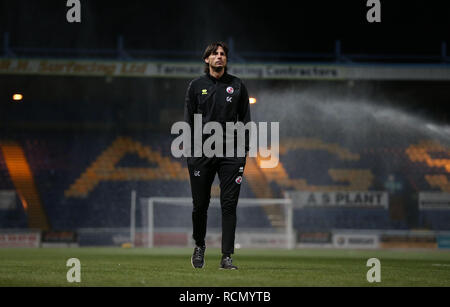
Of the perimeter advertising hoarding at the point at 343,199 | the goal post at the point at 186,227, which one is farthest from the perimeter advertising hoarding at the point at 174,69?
the perimeter advertising hoarding at the point at 343,199

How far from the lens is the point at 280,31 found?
25.0m

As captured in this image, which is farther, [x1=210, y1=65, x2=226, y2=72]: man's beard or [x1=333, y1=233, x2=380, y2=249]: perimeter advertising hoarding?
[x1=333, y1=233, x2=380, y2=249]: perimeter advertising hoarding

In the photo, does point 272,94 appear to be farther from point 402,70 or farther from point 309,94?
point 402,70

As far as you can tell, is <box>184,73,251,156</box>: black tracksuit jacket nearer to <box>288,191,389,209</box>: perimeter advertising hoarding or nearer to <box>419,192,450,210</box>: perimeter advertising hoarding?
<box>288,191,389,209</box>: perimeter advertising hoarding

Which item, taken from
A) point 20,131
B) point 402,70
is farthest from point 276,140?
point 20,131

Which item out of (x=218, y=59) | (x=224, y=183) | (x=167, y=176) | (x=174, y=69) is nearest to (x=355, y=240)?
(x=167, y=176)

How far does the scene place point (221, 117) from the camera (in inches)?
239

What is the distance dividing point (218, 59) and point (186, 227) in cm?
1441

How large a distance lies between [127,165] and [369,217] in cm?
795

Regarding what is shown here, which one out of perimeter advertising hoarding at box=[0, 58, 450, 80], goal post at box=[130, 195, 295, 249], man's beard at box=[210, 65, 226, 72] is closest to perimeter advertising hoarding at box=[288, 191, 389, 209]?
goal post at box=[130, 195, 295, 249]

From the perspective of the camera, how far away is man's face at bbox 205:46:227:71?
19.8ft

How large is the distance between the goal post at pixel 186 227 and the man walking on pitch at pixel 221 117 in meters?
12.6

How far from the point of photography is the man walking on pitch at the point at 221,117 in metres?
6.08
